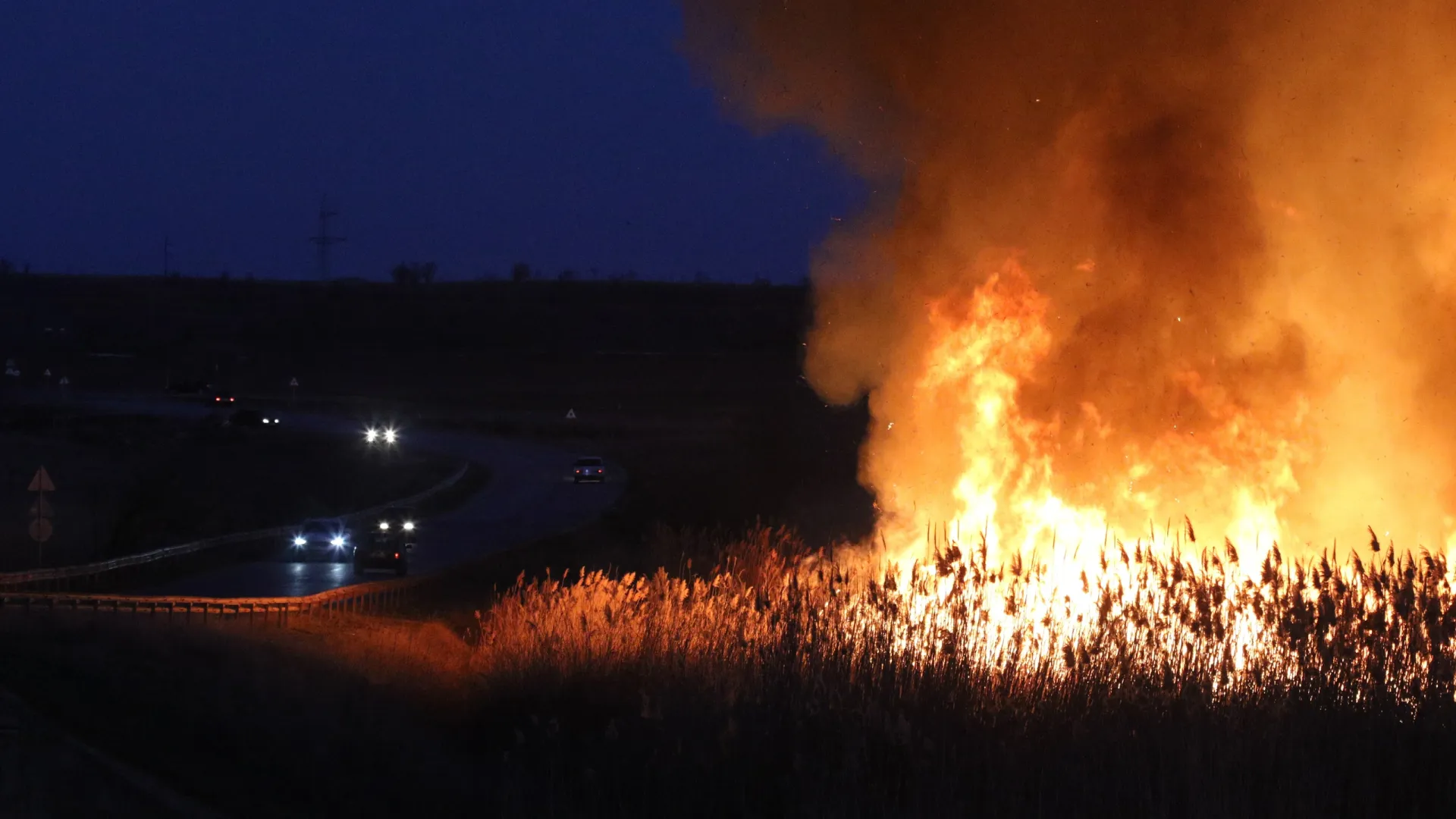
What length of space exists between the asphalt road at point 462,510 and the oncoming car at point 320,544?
46 centimetres

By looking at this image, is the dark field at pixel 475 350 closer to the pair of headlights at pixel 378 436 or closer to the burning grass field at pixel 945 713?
the pair of headlights at pixel 378 436

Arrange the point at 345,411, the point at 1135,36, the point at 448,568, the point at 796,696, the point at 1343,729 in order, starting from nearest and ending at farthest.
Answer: the point at 1343,729, the point at 796,696, the point at 1135,36, the point at 448,568, the point at 345,411

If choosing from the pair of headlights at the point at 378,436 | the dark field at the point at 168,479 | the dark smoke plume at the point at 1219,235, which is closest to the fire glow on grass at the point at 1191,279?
the dark smoke plume at the point at 1219,235

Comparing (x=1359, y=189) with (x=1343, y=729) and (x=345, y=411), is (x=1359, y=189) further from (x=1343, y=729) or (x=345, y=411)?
(x=345, y=411)

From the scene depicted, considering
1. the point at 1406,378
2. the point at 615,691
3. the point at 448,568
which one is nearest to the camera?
the point at 615,691

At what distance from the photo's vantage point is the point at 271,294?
473 feet

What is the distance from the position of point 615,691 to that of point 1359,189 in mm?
9854

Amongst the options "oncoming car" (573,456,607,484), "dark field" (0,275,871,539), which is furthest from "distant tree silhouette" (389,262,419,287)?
"oncoming car" (573,456,607,484)

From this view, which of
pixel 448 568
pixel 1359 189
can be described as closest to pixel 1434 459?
pixel 1359 189

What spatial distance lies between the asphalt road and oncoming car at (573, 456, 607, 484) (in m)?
0.48

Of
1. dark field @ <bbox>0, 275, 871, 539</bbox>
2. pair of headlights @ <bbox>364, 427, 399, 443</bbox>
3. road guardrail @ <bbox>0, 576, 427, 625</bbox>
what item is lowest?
road guardrail @ <bbox>0, 576, 427, 625</bbox>

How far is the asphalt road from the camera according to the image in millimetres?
30562

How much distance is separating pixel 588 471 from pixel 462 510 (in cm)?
816

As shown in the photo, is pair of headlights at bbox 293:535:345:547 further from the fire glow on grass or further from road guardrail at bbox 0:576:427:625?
the fire glow on grass
